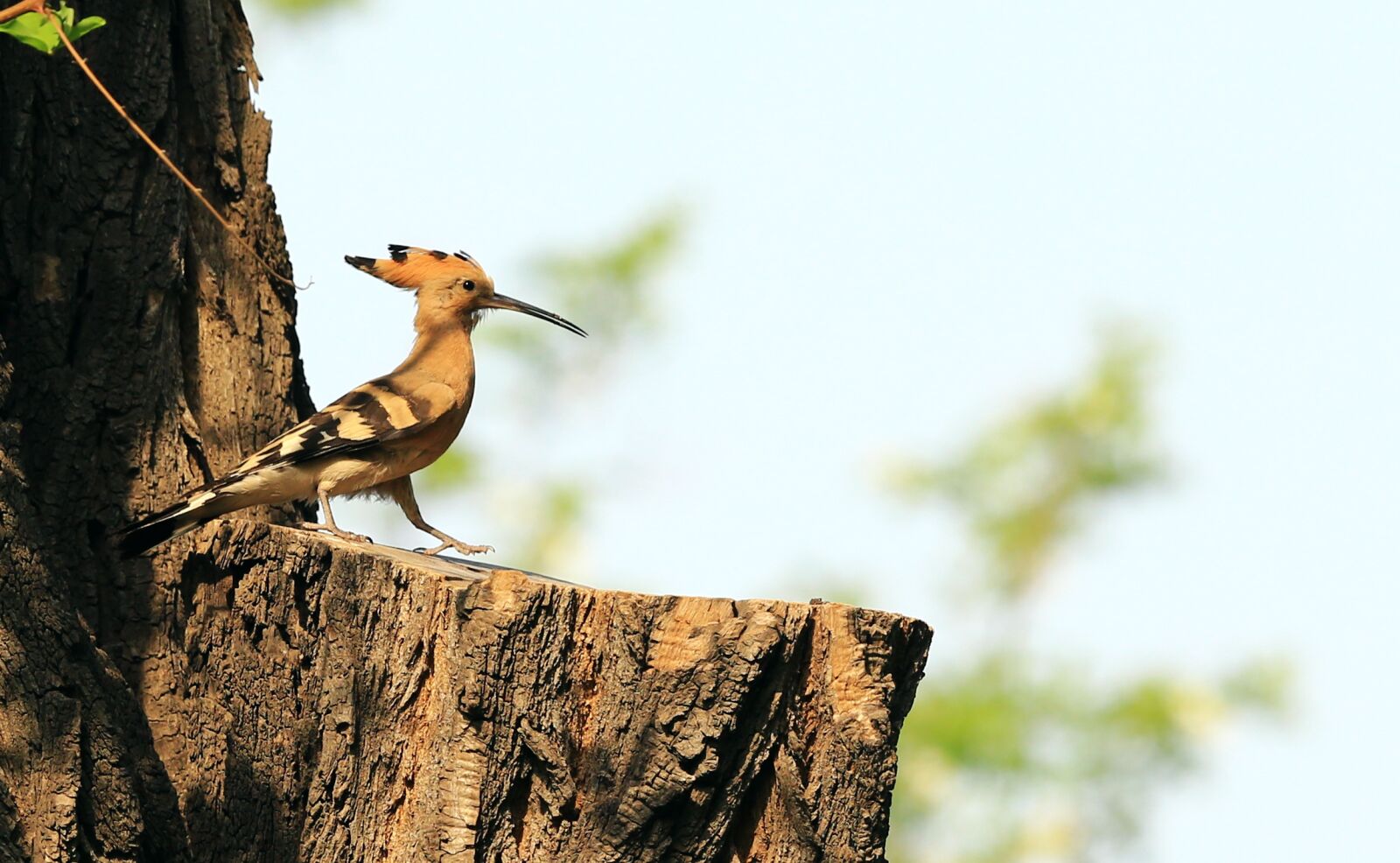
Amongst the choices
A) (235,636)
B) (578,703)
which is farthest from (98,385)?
(578,703)

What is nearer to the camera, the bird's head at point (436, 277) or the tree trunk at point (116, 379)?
the tree trunk at point (116, 379)

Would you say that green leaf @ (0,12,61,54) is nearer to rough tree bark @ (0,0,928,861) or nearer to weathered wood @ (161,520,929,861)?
rough tree bark @ (0,0,928,861)

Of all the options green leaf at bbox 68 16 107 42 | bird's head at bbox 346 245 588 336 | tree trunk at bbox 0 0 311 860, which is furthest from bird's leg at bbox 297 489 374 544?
green leaf at bbox 68 16 107 42

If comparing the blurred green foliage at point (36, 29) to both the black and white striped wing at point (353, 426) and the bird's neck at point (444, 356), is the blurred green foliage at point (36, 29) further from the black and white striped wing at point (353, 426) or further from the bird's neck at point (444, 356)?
the bird's neck at point (444, 356)

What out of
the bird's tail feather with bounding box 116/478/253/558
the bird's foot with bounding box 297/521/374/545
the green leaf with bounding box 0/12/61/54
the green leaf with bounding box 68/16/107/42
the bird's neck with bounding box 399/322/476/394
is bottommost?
the bird's tail feather with bounding box 116/478/253/558

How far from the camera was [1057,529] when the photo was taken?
19422 millimetres

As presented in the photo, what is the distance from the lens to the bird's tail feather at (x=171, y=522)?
3.78m

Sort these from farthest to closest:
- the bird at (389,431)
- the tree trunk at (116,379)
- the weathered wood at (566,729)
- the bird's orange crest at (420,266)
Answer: the bird's orange crest at (420,266) < the bird at (389,431) < the weathered wood at (566,729) < the tree trunk at (116,379)

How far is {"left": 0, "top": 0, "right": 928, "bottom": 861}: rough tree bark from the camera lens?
307cm

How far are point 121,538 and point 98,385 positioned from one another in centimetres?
40

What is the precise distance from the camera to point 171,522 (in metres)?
3.81

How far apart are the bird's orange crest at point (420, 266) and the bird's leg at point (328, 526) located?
4.00 ft

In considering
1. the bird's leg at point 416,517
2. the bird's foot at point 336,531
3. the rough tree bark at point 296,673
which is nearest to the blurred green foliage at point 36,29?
the rough tree bark at point 296,673

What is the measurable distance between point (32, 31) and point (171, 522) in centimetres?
130
